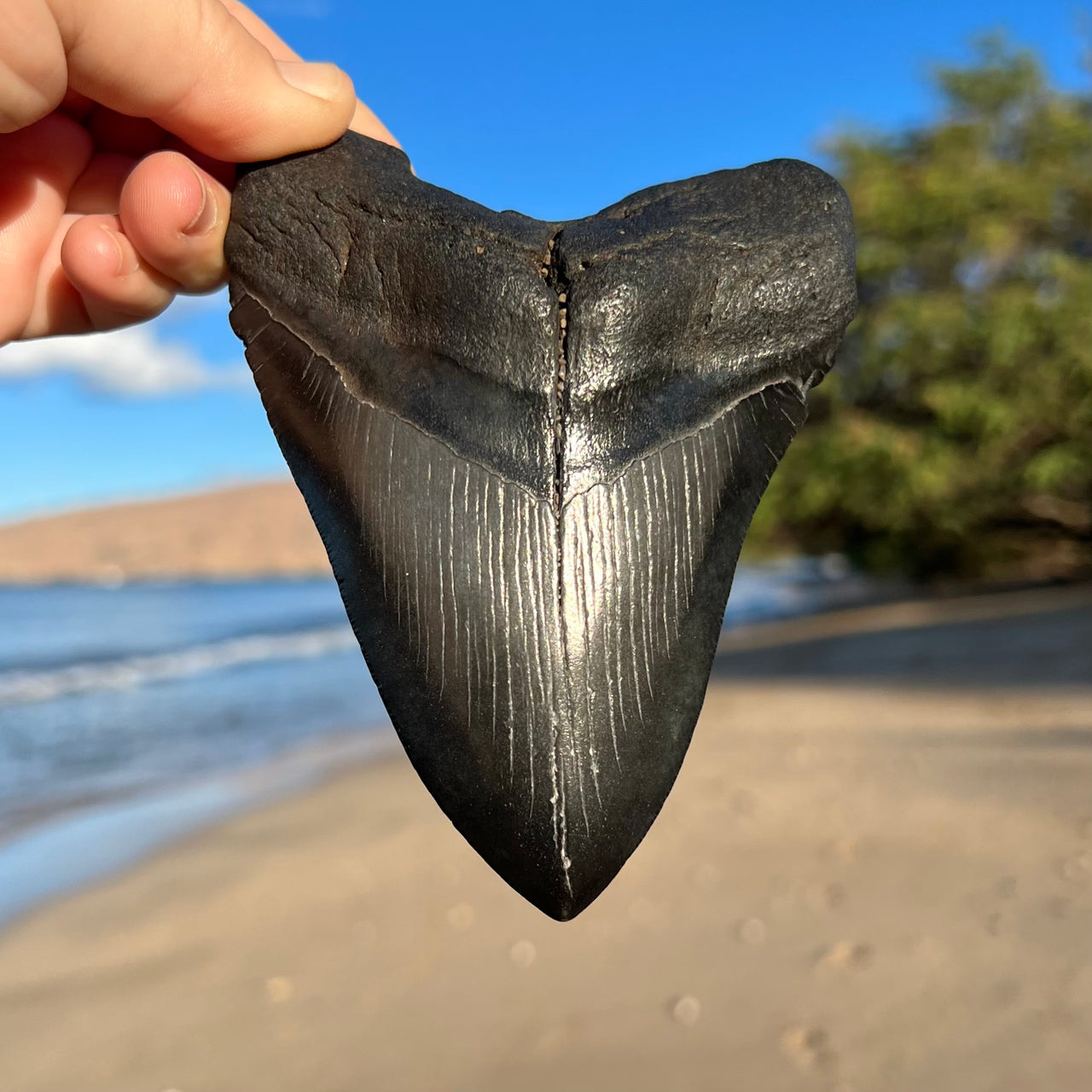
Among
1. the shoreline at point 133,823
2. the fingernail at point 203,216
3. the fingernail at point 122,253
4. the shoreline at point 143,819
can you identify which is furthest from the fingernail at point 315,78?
the shoreline at point 133,823

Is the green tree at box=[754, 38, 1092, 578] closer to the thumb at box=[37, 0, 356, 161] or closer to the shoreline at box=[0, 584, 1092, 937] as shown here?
the shoreline at box=[0, 584, 1092, 937]

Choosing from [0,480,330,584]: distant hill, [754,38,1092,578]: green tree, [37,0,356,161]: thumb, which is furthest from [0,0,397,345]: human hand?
[0,480,330,584]: distant hill

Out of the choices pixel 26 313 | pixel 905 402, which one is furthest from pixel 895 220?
pixel 26 313

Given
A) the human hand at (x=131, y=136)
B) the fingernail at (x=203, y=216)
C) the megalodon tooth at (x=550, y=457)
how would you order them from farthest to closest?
the fingernail at (x=203, y=216), the human hand at (x=131, y=136), the megalodon tooth at (x=550, y=457)

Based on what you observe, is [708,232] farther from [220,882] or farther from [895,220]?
[895,220]

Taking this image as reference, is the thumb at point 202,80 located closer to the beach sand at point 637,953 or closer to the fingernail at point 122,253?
the fingernail at point 122,253

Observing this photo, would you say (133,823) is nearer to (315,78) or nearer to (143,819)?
(143,819)

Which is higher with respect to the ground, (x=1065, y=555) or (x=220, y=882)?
(x=1065, y=555)
